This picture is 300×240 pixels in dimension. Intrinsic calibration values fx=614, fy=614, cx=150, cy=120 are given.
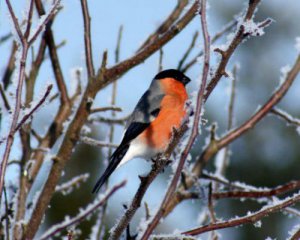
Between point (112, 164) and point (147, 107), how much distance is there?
2.06 feet

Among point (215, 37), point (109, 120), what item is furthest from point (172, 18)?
point (109, 120)

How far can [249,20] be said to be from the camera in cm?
152

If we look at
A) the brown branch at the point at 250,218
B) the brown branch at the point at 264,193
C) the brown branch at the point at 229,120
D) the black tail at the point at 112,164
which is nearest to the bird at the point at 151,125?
the black tail at the point at 112,164

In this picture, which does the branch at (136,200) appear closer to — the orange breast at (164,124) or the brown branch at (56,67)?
the brown branch at (56,67)

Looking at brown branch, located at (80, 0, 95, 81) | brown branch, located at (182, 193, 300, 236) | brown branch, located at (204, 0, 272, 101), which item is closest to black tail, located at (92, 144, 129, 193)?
brown branch, located at (80, 0, 95, 81)

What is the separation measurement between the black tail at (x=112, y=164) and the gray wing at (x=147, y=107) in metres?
0.17

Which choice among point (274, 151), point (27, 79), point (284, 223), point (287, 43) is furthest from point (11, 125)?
point (287, 43)

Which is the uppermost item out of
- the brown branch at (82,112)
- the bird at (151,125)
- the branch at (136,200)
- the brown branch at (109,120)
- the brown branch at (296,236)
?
the bird at (151,125)

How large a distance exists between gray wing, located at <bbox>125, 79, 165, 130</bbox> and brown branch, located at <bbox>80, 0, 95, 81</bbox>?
63 centimetres

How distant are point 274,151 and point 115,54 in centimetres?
1162

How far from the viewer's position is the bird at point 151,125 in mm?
3111

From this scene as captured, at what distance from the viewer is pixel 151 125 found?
10.8 ft

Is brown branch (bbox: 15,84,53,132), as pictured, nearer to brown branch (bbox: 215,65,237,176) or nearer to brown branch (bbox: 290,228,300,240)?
brown branch (bbox: 290,228,300,240)

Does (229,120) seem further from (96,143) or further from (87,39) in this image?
(87,39)
